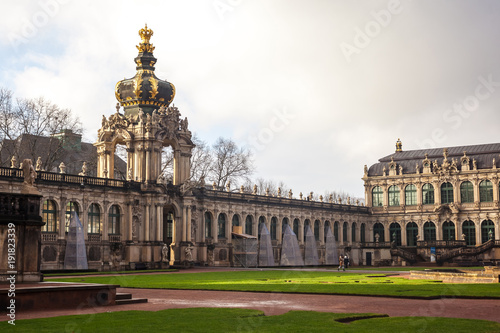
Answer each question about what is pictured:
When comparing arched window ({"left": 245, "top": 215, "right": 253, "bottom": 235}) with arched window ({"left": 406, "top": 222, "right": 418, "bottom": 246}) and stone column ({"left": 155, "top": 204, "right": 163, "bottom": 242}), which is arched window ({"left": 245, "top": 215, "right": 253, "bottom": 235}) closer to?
stone column ({"left": 155, "top": 204, "right": 163, "bottom": 242})

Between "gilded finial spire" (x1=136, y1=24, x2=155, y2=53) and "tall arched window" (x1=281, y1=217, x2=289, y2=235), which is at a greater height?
"gilded finial spire" (x1=136, y1=24, x2=155, y2=53)

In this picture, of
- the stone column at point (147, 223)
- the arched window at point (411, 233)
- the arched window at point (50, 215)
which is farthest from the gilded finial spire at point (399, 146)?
the arched window at point (50, 215)

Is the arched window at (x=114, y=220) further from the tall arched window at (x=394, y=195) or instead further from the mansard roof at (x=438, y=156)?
the mansard roof at (x=438, y=156)

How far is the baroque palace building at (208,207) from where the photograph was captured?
65.1 m

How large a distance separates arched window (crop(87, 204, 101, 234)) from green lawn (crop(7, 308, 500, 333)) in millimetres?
43239

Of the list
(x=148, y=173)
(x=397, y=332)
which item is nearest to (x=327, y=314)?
(x=397, y=332)

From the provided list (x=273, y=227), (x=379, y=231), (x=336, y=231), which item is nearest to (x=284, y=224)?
(x=273, y=227)

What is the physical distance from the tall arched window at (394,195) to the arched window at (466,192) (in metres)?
10.0

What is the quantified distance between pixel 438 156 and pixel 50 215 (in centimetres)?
6422

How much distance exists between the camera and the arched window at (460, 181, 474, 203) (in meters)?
101

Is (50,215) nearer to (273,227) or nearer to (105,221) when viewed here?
(105,221)

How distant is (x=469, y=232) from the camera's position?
10119 centimetres

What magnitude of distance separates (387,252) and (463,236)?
10.7m

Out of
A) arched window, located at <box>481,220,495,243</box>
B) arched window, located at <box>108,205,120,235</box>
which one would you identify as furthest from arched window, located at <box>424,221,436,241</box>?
arched window, located at <box>108,205,120,235</box>
